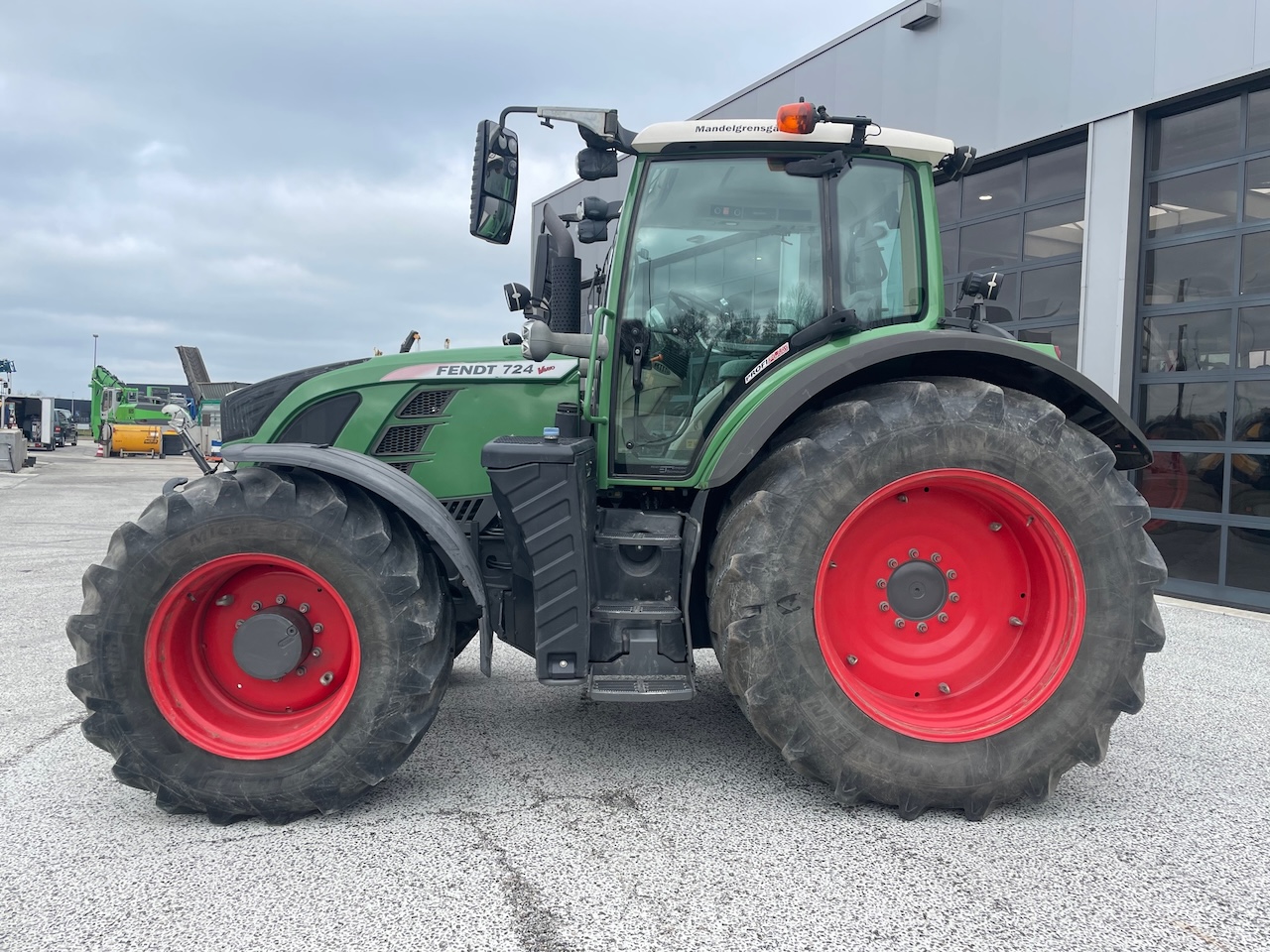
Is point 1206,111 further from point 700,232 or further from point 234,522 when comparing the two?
point 234,522

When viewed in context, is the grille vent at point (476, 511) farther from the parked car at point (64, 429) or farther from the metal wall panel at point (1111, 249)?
the parked car at point (64, 429)

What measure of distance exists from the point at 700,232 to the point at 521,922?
2.26 m

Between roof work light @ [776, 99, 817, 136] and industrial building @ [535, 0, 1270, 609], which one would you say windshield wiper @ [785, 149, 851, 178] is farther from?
industrial building @ [535, 0, 1270, 609]

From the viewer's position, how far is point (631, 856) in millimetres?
2354

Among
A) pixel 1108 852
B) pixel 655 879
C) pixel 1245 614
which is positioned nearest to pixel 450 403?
pixel 655 879

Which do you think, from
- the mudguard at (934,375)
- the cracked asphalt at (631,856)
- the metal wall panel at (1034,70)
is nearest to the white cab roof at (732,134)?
the mudguard at (934,375)

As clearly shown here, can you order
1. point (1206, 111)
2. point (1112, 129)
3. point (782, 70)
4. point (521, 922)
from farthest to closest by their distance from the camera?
point (782, 70), point (1112, 129), point (1206, 111), point (521, 922)

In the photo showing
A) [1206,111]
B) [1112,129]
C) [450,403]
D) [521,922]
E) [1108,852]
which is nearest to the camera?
[521,922]

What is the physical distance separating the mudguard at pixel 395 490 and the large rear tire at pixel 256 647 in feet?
0.24

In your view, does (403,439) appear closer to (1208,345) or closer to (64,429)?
(1208,345)

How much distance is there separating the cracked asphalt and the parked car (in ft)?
130

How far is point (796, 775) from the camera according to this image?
2.95 metres

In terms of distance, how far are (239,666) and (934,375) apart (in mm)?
2547

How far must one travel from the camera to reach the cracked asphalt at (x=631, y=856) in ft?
6.59
